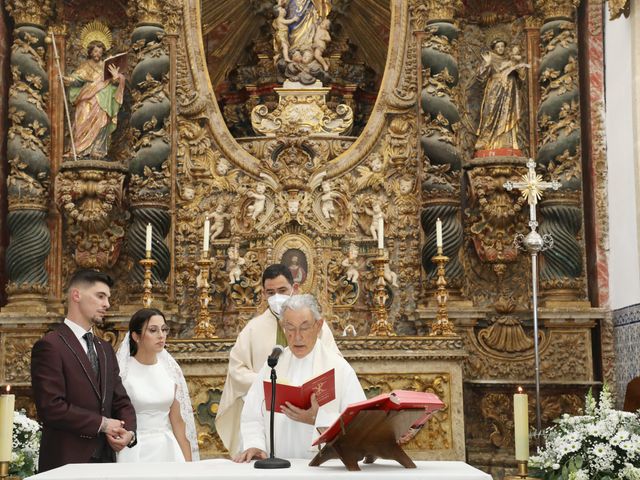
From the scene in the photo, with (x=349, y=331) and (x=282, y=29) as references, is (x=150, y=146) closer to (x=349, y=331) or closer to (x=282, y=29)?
(x=282, y=29)

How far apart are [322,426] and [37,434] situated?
10.4 feet

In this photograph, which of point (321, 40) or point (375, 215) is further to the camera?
point (321, 40)

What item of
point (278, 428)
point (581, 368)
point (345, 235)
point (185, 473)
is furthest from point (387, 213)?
point (185, 473)

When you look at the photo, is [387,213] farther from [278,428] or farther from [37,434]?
[278,428]

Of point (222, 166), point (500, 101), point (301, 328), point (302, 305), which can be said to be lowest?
point (301, 328)

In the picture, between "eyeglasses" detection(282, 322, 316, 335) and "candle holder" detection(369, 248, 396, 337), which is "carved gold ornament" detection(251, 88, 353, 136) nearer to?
"candle holder" detection(369, 248, 396, 337)

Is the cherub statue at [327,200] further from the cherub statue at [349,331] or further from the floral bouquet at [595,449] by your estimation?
the floral bouquet at [595,449]

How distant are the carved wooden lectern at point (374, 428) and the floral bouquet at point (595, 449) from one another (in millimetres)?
1887

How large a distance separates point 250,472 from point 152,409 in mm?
2282

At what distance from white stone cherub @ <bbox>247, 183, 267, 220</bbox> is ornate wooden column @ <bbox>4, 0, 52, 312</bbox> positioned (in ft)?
7.99

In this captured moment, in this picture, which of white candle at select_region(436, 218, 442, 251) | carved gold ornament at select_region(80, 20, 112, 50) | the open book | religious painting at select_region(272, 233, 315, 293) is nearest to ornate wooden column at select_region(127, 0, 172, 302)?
the open book

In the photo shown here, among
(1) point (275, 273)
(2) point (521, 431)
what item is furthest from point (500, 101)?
(2) point (521, 431)

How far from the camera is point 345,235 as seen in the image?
1312 cm

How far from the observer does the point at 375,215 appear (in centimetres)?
1305
